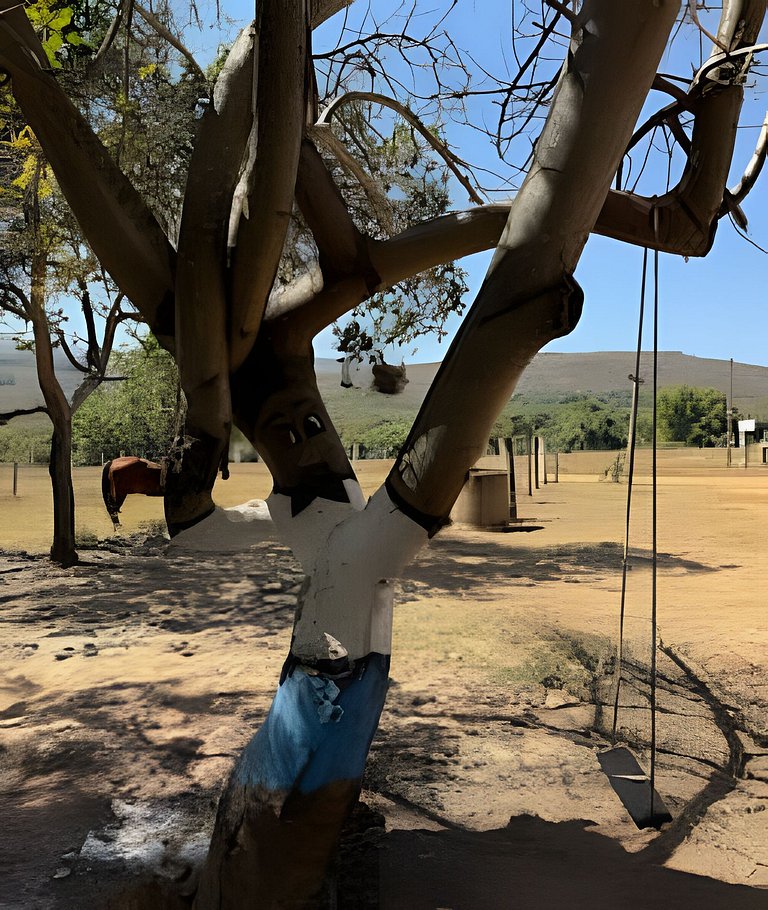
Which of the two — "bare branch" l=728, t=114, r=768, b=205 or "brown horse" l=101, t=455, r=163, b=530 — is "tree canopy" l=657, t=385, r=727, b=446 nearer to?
"bare branch" l=728, t=114, r=768, b=205

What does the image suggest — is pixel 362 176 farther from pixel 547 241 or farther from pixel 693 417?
pixel 693 417

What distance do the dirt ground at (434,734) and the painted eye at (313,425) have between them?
1.43ft

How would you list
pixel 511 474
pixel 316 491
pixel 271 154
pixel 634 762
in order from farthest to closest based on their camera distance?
pixel 511 474 → pixel 634 762 → pixel 316 491 → pixel 271 154

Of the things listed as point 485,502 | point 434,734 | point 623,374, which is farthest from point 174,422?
point 623,374

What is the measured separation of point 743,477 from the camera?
85.9 feet

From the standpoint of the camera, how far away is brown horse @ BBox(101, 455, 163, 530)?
2.52m

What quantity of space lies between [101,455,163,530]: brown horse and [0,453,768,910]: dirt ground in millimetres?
444

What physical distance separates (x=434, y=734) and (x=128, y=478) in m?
3.00

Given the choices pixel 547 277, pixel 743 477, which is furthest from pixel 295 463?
pixel 743 477

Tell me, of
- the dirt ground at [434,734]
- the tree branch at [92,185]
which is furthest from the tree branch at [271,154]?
the dirt ground at [434,734]

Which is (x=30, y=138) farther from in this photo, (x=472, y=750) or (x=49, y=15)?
(x=472, y=750)

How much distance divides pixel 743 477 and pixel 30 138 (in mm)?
25214

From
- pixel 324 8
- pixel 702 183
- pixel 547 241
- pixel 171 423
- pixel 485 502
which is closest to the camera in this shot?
pixel 547 241

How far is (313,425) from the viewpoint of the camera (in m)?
2.85
